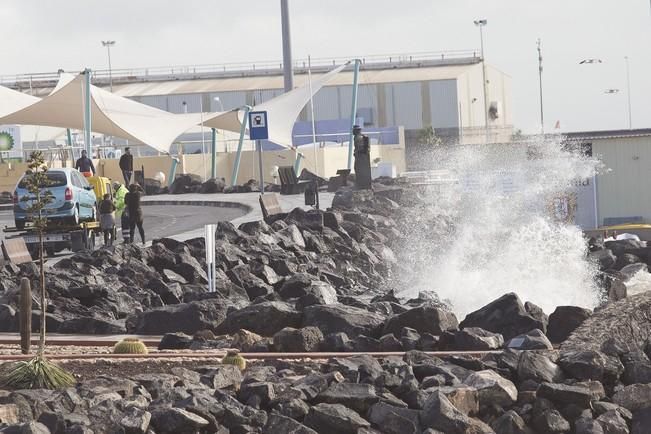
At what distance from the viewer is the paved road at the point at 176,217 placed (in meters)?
34.1

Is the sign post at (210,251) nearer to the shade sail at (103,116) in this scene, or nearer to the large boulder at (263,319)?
the large boulder at (263,319)

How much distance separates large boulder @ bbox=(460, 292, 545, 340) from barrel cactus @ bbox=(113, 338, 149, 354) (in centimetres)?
372

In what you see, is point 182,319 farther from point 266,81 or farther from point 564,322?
point 266,81

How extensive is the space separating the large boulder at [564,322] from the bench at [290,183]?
33.2 m

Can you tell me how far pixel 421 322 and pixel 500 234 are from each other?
24.5m

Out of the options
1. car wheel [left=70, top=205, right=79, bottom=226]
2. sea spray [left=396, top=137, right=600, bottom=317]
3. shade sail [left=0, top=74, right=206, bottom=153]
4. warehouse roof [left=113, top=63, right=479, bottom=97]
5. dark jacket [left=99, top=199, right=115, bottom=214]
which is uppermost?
warehouse roof [left=113, top=63, right=479, bottom=97]

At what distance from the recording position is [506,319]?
15.4 metres

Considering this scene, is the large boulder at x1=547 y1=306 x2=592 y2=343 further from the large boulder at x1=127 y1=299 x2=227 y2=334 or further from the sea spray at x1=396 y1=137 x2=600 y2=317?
the sea spray at x1=396 y1=137 x2=600 y2=317

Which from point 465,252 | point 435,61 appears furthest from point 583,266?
point 435,61

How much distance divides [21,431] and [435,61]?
110755 millimetres

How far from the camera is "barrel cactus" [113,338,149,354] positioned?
44.6 feet

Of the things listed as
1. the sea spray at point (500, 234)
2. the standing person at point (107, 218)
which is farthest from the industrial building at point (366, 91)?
the standing person at point (107, 218)

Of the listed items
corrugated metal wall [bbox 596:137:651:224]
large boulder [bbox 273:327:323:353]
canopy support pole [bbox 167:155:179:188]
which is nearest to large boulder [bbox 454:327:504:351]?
large boulder [bbox 273:327:323:353]

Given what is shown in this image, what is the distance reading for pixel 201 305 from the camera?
16359mm
